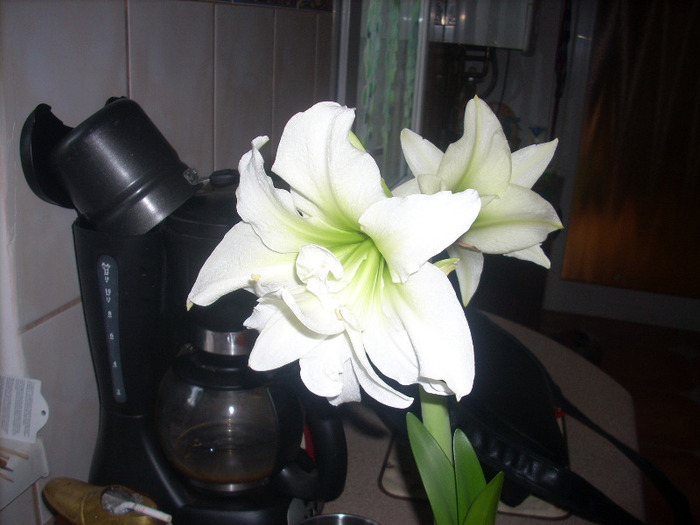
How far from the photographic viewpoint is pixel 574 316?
10.4 feet

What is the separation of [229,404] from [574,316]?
115 inches

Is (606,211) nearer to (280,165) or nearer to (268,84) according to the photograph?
(268,84)

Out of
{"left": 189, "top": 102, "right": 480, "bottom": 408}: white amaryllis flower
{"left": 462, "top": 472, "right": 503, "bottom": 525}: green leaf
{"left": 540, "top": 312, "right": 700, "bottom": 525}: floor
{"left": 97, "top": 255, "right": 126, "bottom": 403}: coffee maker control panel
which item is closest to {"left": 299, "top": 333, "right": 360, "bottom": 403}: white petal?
{"left": 189, "top": 102, "right": 480, "bottom": 408}: white amaryllis flower

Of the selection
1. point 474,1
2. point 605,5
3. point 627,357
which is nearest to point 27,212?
point 474,1

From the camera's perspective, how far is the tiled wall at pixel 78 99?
0.47 metres

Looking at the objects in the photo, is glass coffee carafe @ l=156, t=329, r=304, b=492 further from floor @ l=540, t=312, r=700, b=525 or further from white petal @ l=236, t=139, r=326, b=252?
floor @ l=540, t=312, r=700, b=525

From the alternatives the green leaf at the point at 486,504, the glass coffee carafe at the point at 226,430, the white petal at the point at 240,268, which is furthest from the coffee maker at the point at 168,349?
the green leaf at the point at 486,504

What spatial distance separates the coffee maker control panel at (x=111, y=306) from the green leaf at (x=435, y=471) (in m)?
0.29

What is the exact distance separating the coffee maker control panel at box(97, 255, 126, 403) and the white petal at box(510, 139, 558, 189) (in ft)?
1.12

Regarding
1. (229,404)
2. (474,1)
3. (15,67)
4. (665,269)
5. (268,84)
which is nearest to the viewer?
(15,67)

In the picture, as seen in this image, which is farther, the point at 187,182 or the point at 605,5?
the point at 605,5

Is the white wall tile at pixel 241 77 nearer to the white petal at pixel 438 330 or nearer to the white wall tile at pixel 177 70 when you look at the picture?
the white wall tile at pixel 177 70

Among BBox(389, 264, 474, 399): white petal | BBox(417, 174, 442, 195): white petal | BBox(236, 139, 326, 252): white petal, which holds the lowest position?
BBox(389, 264, 474, 399): white petal

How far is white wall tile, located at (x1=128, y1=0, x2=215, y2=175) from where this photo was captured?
2.01 feet
